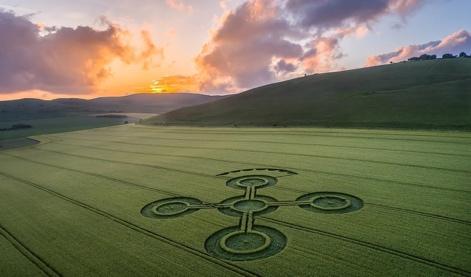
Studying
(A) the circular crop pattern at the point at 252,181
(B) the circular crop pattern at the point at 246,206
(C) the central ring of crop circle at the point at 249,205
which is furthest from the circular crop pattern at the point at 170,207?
(A) the circular crop pattern at the point at 252,181

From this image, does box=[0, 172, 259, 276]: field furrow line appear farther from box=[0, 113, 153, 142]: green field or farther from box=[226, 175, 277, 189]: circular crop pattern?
box=[0, 113, 153, 142]: green field

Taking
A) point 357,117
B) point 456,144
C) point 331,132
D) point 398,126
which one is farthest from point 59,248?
point 357,117

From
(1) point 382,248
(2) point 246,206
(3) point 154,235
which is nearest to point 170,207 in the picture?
(3) point 154,235

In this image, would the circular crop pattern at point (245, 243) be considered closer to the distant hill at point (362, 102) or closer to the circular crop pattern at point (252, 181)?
the circular crop pattern at point (252, 181)

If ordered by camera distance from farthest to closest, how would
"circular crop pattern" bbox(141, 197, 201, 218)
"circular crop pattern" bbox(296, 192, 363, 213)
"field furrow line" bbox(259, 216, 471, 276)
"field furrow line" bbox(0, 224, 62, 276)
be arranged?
"circular crop pattern" bbox(141, 197, 201, 218), "circular crop pattern" bbox(296, 192, 363, 213), "field furrow line" bbox(0, 224, 62, 276), "field furrow line" bbox(259, 216, 471, 276)

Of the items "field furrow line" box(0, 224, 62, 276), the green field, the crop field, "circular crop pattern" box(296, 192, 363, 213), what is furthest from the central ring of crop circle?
the green field

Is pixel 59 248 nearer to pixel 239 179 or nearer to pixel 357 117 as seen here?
pixel 239 179
